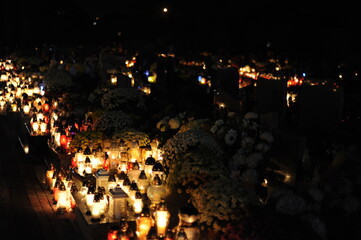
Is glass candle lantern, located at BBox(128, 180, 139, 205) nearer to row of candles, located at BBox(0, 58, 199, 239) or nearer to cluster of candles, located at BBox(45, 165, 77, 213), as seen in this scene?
row of candles, located at BBox(0, 58, 199, 239)

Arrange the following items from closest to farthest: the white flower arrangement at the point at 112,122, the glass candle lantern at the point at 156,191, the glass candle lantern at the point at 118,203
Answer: the glass candle lantern at the point at 118,203
the glass candle lantern at the point at 156,191
the white flower arrangement at the point at 112,122

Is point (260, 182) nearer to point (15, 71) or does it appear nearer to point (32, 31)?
point (15, 71)

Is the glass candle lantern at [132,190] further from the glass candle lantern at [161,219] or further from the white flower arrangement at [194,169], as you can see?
the glass candle lantern at [161,219]

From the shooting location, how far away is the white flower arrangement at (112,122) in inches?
494

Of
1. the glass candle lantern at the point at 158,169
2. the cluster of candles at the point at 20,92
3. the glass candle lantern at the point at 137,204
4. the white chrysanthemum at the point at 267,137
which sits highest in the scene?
the cluster of candles at the point at 20,92

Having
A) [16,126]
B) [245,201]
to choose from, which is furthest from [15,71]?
[245,201]

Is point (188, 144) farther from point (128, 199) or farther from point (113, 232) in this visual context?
point (113, 232)

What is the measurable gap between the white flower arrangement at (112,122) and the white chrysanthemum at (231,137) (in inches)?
130

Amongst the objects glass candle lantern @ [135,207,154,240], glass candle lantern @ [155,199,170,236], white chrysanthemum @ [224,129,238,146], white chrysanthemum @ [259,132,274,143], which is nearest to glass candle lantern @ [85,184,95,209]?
glass candle lantern @ [135,207,154,240]

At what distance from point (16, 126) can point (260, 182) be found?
11.3m

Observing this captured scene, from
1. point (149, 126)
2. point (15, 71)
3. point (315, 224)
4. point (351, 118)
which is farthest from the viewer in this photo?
point (15, 71)

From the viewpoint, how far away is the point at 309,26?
28.8 m

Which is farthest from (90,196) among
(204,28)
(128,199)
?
(204,28)

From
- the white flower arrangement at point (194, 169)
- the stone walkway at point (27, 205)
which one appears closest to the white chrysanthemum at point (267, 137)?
the white flower arrangement at point (194, 169)
